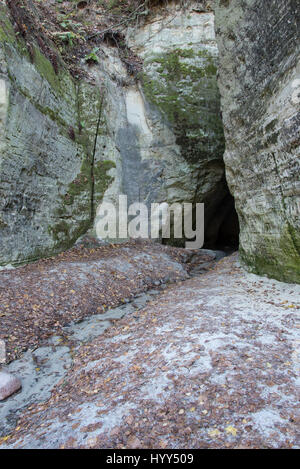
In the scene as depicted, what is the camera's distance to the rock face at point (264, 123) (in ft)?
17.1

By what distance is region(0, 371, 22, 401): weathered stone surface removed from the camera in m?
3.76

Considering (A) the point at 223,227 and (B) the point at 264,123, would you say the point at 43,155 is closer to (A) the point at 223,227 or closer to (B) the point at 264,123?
(B) the point at 264,123

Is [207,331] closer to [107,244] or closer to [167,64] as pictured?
[107,244]

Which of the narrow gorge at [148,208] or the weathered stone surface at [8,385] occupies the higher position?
the narrow gorge at [148,208]

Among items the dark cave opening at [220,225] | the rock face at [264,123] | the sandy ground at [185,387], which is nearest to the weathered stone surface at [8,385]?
the sandy ground at [185,387]

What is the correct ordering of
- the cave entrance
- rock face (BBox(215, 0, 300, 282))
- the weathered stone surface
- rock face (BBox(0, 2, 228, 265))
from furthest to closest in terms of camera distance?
the cave entrance < rock face (BBox(0, 2, 228, 265)) < rock face (BBox(215, 0, 300, 282)) < the weathered stone surface

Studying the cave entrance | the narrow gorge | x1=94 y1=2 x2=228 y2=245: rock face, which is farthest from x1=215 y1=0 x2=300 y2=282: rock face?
the cave entrance

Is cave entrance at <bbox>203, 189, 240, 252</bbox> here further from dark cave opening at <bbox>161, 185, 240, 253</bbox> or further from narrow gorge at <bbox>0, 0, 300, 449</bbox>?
narrow gorge at <bbox>0, 0, 300, 449</bbox>

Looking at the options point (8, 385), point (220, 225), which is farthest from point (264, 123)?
point (220, 225)

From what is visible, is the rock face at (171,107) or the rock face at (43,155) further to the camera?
the rock face at (171,107)

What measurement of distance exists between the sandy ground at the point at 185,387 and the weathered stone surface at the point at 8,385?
49 centimetres

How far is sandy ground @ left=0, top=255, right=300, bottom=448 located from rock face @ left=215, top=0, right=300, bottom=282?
1504 millimetres

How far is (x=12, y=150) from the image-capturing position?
24.6 feet

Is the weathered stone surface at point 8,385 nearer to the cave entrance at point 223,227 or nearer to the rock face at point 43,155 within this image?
the rock face at point 43,155
